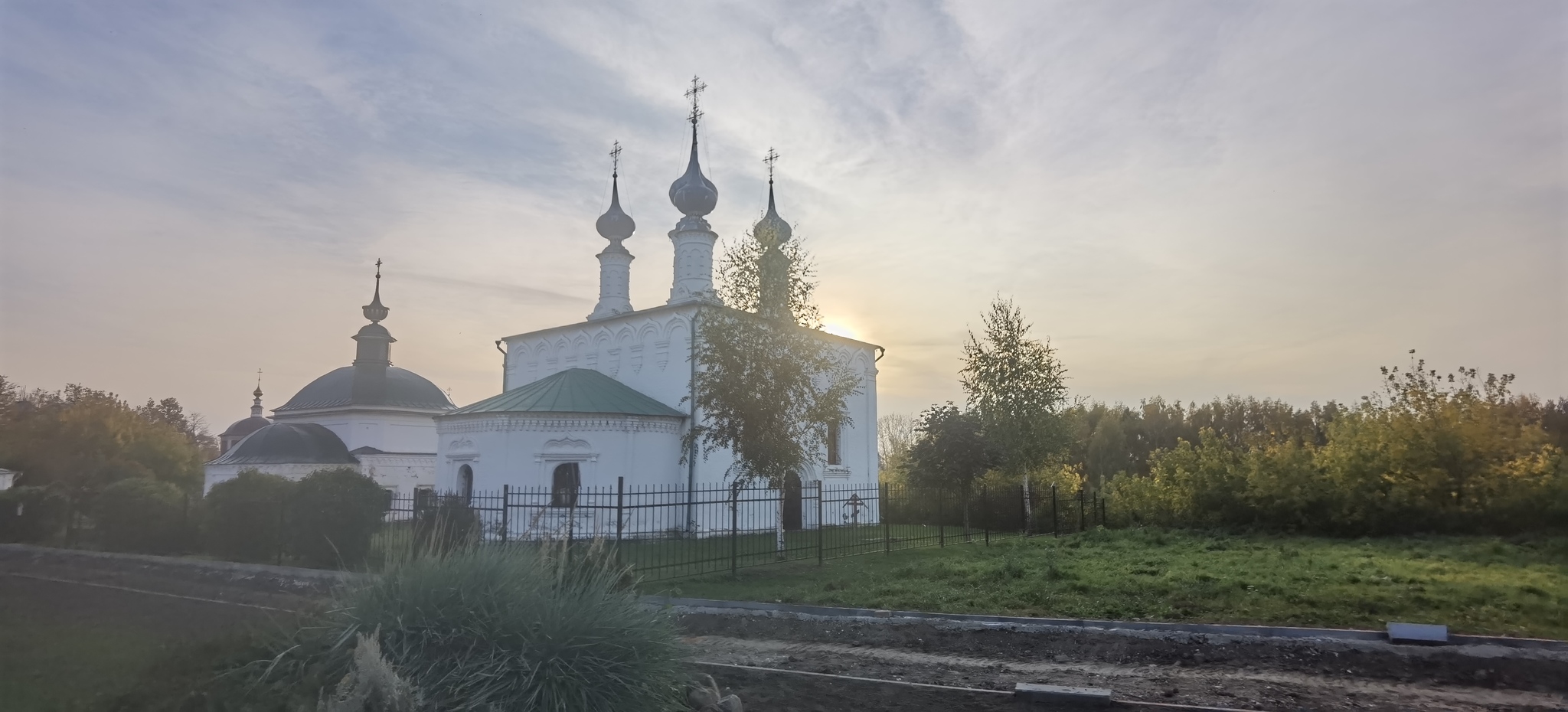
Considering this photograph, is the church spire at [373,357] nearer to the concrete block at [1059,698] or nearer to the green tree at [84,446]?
the green tree at [84,446]

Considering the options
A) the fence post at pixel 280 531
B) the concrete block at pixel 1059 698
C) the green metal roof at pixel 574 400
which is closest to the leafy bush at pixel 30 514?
the green metal roof at pixel 574 400

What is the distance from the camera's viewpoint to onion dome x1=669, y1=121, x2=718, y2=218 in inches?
1098

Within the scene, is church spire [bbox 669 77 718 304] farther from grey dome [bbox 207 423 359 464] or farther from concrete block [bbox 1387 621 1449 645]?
concrete block [bbox 1387 621 1449 645]

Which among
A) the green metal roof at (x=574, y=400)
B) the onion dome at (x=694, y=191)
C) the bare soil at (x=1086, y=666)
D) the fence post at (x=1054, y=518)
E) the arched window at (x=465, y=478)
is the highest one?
the onion dome at (x=694, y=191)

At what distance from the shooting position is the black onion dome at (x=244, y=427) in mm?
41688

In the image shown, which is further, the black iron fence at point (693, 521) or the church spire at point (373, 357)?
the church spire at point (373, 357)

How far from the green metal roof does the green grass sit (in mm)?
9624

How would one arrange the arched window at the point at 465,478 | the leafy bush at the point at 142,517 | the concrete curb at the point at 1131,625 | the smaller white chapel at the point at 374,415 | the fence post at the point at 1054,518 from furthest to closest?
the smaller white chapel at the point at 374,415
the arched window at the point at 465,478
the fence post at the point at 1054,518
the leafy bush at the point at 142,517
the concrete curb at the point at 1131,625

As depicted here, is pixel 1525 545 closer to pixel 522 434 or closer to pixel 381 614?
pixel 381 614

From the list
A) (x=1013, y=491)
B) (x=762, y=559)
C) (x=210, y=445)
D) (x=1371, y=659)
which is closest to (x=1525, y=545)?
(x=1371, y=659)

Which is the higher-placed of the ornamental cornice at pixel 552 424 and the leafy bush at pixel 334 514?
the ornamental cornice at pixel 552 424

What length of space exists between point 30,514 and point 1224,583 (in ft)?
89.6

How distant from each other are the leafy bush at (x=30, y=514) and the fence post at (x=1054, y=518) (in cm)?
2524

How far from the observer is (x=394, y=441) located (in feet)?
116
